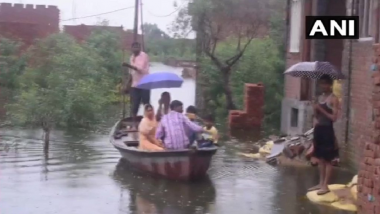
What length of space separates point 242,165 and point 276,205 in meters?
3.76

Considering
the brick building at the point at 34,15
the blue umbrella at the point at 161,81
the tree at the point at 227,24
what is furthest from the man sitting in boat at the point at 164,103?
the brick building at the point at 34,15

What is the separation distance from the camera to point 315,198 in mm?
10555

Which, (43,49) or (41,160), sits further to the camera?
(43,49)

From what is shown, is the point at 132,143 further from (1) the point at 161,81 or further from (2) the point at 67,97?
(2) the point at 67,97

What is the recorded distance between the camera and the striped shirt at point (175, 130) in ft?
39.3

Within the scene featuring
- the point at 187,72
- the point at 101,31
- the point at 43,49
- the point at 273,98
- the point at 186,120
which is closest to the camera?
the point at 186,120

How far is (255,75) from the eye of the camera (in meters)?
24.3

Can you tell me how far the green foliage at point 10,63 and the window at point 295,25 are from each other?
13909 millimetres

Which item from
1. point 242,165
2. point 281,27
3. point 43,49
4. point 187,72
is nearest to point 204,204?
point 242,165

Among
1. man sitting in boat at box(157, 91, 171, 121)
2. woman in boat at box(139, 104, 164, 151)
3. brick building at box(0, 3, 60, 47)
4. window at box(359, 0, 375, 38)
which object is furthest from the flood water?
brick building at box(0, 3, 60, 47)

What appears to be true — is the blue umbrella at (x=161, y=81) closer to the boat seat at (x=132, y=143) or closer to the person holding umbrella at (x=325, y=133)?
the boat seat at (x=132, y=143)

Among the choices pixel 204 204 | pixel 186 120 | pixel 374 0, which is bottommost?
pixel 204 204

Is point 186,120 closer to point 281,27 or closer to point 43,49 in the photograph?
point 281,27

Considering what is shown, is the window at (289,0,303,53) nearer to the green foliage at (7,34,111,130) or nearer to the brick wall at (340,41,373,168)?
the brick wall at (340,41,373,168)
